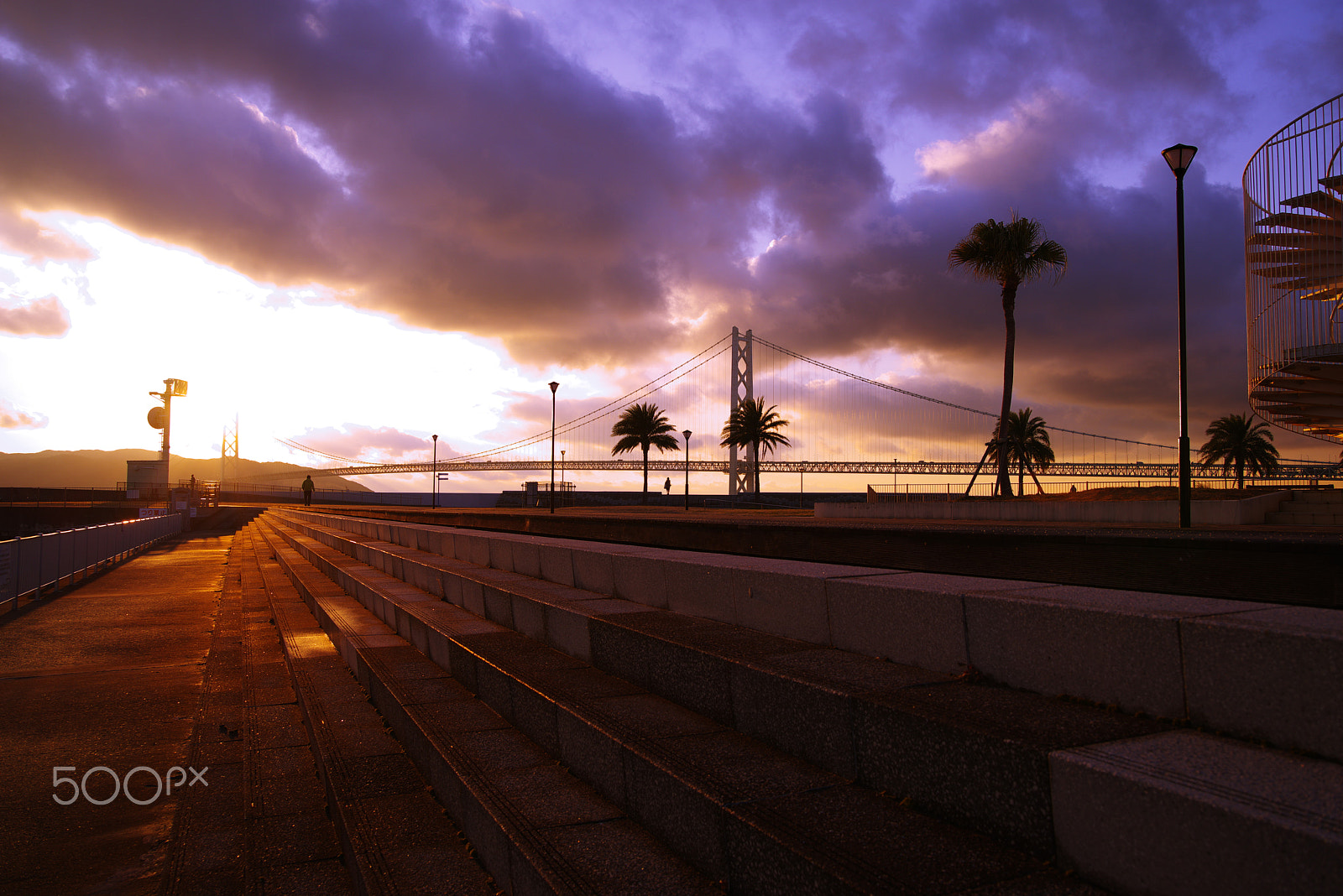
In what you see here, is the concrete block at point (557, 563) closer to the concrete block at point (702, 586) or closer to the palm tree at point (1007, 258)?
the concrete block at point (702, 586)

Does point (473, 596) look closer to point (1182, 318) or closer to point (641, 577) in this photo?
point (641, 577)

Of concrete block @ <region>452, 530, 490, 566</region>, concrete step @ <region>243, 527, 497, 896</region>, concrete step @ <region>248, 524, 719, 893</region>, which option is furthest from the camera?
concrete block @ <region>452, 530, 490, 566</region>

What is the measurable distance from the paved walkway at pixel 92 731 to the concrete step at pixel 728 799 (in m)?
1.28

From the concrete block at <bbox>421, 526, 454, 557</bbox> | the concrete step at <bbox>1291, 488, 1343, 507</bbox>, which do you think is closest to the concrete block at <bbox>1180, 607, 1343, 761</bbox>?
the concrete block at <bbox>421, 526, 454, 557</bbox>

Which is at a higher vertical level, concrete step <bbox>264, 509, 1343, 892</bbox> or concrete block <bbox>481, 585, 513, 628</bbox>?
concrete step <bbox>264, 509, 1343, 892</bbox>

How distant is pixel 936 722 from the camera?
179cm

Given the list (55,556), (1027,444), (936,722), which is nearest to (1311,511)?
(936,722)

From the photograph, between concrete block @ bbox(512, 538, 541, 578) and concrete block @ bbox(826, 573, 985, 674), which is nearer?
concrete block @ bbox(826, 573, 985, 674)

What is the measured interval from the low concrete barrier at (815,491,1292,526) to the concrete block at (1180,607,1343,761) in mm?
18891

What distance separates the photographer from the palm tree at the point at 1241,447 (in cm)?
6062

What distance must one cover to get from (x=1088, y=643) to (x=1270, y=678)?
0.40 meters

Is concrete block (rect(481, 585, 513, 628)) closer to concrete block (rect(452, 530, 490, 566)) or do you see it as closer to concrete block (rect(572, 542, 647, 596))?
concrete block (rect(572, 542, 647, 596))

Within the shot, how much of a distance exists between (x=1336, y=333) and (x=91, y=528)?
103 feet

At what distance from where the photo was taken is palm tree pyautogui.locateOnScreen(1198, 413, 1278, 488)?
199 feet
